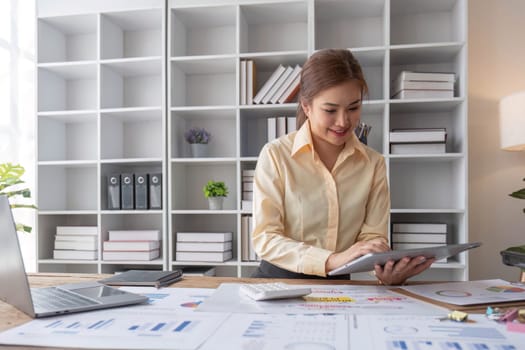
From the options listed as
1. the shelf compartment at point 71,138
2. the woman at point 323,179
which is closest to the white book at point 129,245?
the shelf compartment at point 71,138

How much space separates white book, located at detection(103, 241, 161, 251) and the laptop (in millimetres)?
1882

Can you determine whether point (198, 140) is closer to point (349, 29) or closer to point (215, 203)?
point (215, 203)

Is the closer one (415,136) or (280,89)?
(415,136)

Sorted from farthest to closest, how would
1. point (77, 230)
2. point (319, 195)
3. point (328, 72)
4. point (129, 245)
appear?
point (77, 230) → point (129, 245) → point (319, 195) → point (328, 72)

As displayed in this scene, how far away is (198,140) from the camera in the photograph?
3.03 m

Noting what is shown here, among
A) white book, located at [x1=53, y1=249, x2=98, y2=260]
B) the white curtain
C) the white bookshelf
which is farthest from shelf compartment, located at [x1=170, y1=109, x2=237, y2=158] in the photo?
the white curtain

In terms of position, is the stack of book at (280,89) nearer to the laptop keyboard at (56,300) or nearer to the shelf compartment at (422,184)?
the shelf compartment at (422,184)

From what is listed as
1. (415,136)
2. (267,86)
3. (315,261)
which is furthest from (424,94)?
(315,261)

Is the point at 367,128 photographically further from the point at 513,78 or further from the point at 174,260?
the point at 174,260

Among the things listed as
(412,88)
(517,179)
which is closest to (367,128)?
(412,88)

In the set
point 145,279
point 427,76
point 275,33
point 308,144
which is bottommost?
point 145,279

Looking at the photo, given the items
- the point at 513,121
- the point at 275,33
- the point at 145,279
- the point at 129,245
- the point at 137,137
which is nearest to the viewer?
the point at 145,279

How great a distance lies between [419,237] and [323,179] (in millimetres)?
1419

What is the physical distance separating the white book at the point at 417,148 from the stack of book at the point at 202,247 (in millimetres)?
1158
